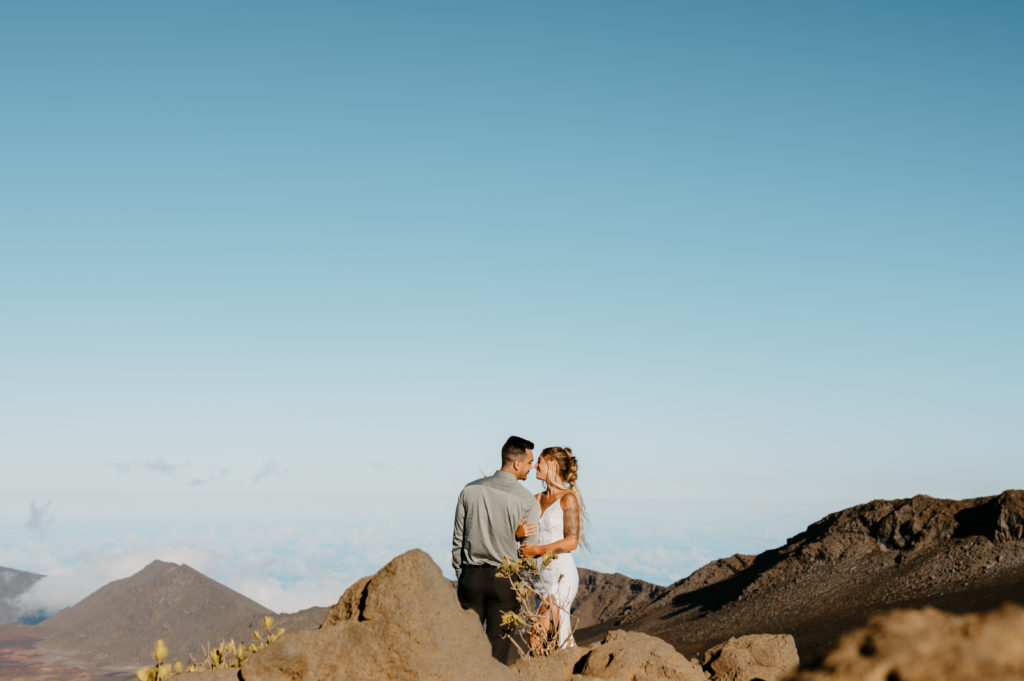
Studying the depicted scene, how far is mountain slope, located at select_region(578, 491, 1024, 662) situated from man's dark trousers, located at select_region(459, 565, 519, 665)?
9.16 metres

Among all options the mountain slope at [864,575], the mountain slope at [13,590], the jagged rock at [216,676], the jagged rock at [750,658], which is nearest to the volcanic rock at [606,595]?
the mountain slope at [864,575]

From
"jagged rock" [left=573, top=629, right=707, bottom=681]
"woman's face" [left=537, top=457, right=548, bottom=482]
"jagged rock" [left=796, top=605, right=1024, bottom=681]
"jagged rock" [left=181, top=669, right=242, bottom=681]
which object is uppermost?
"woman's face" [left=537, top=457, right=548, bottom=482]

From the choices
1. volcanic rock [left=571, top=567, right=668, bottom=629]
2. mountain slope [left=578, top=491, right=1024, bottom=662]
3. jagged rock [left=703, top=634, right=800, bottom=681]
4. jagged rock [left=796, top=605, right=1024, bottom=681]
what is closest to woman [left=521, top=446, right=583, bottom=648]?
jagged rock [left=703, top=634, right=800, bottom=681]

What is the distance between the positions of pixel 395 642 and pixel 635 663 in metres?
2.18

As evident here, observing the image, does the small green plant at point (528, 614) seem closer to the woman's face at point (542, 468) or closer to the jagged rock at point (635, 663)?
the jagged rock at point (635, 663)

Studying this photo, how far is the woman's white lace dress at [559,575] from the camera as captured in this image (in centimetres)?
744

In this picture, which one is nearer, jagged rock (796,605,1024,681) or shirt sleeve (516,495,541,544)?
jagged rock (796,605,1024,681)

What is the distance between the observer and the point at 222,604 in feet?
161

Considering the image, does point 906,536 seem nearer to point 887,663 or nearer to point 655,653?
point 655,653

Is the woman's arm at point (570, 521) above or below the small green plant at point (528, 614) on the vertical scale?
above

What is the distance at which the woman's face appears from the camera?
25.3ft

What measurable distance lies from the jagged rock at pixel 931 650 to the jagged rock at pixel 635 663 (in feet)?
13.5

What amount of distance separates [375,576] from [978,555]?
16.6 metres

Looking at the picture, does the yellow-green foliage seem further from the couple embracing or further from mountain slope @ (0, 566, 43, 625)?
mountain slope @ (0, 566, 43, 625)
